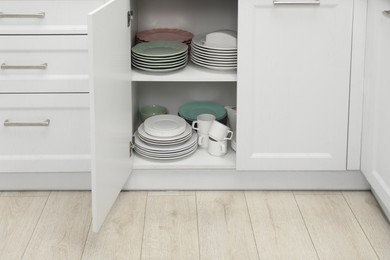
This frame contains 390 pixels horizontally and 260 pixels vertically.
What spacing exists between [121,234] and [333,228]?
0.72 m

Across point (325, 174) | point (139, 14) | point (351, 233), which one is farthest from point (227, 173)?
point (139, 14)

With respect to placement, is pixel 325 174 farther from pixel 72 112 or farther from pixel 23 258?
pixel 23 258

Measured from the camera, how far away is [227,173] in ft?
8.89

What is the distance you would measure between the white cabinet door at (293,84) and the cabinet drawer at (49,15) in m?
0.55

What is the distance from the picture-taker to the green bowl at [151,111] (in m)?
2.99

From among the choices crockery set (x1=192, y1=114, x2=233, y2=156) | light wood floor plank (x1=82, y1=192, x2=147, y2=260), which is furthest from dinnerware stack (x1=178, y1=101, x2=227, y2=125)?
light wood floor plank (x1=82, y1=192, x2=147, y2=260)

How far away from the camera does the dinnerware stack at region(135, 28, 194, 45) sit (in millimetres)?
2877

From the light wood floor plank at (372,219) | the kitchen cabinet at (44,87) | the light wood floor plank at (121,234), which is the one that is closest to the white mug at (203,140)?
the light wood floor plank at (121,234)

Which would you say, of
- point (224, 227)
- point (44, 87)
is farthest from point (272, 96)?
point (44, 87)

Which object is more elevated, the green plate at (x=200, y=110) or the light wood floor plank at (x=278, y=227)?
the green plate at (x=200, y=110)

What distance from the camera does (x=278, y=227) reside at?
8.02 ft

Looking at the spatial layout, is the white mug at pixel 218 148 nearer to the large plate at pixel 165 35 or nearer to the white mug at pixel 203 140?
the white mug at pixel 203 140

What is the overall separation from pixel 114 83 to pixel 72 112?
33cm

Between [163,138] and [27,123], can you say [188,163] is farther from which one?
[27,123]
